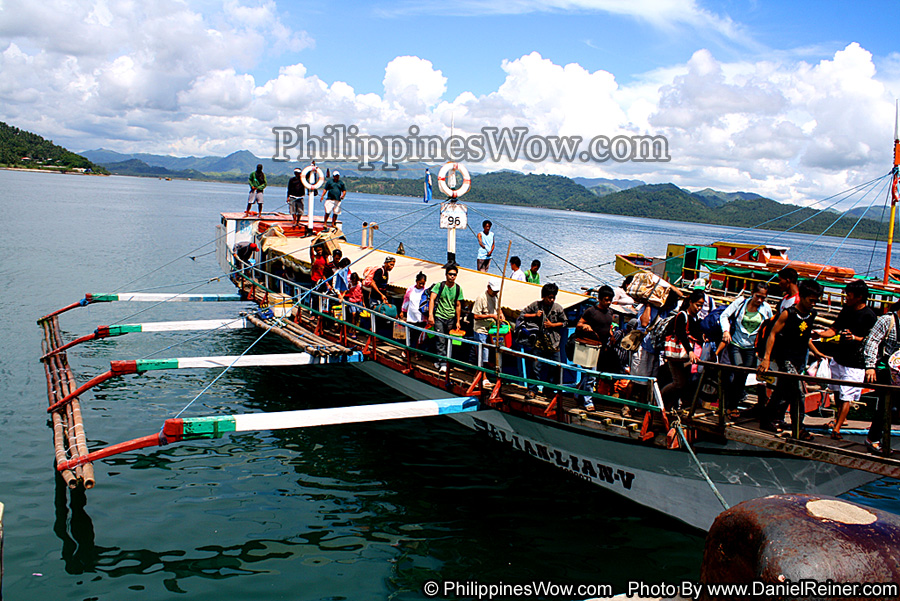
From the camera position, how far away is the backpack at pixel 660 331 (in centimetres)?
761

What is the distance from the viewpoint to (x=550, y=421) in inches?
372

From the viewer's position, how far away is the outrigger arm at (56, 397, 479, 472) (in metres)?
8.01

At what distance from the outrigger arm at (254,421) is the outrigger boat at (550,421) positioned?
0.02m

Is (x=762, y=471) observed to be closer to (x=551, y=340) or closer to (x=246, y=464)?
(x=551, y=340)

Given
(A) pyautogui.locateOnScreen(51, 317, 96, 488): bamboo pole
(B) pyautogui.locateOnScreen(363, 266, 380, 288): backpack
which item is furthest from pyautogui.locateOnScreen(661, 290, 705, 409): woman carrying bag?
(A) pyautogui.locateOnScreen(51, 317, 96, 488): bamboo pole

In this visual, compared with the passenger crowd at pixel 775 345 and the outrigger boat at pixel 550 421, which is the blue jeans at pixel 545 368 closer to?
the outrigger boat at pixel 550 421

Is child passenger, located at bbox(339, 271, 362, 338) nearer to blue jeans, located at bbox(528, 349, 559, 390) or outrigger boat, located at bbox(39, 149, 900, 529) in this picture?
outrigger boat, located at bbox(39, 149, 900, 529)

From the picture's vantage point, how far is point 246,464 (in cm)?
1098

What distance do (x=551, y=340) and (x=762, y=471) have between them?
344cm

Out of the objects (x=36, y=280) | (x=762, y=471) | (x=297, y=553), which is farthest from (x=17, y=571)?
(x=36, y=280)

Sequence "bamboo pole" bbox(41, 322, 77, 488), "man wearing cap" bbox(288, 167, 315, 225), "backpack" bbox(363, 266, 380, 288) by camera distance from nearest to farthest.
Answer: "bamboo pole" bbox(41, 322, 77, 488) < "backpack" bbox(363, 266, 380, 288) < "man wearing cap" bbox(288, 167, 315, 225)

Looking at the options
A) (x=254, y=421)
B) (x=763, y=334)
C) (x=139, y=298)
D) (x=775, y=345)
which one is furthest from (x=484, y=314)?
(x=139, y=298)

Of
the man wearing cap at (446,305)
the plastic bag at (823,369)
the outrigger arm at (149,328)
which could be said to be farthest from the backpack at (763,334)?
the outrigger arm at (149,328)

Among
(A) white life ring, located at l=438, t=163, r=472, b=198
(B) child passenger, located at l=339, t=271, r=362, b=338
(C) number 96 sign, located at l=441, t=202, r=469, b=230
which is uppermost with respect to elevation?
(A) white life ring, located at l=438, t=163, r=472, b=198
